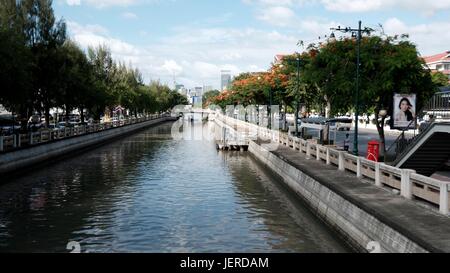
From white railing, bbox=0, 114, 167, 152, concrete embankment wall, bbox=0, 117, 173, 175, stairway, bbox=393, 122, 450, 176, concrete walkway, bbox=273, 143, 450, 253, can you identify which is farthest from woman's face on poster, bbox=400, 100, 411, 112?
white railing, bbox=0, 114, 167, 152

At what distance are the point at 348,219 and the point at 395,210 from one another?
205 cm

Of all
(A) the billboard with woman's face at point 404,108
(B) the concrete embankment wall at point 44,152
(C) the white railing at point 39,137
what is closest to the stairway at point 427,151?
(A) the billboard with woman's face at point 404,108

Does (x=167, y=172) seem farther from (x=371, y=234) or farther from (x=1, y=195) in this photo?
(x=371, y=234)

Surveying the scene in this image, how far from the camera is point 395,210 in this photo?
16031 mm

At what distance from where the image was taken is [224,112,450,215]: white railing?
603 inches

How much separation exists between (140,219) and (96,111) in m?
57.7

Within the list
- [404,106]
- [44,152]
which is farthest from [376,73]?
[44,152]

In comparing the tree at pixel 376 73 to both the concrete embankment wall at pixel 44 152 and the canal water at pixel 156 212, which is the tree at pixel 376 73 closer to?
the canal water at pixel 156 212

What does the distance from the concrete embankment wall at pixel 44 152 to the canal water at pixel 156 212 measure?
122 centimetres

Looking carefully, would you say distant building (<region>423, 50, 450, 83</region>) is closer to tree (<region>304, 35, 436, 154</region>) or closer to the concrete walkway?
tree (<region>304, 35, 436, 154</region>)

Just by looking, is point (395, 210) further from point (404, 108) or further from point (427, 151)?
point (404, 108)

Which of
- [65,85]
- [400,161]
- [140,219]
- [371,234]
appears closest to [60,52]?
[65,85]

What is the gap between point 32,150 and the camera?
3891 cm

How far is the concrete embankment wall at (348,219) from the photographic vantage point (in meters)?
13.5
